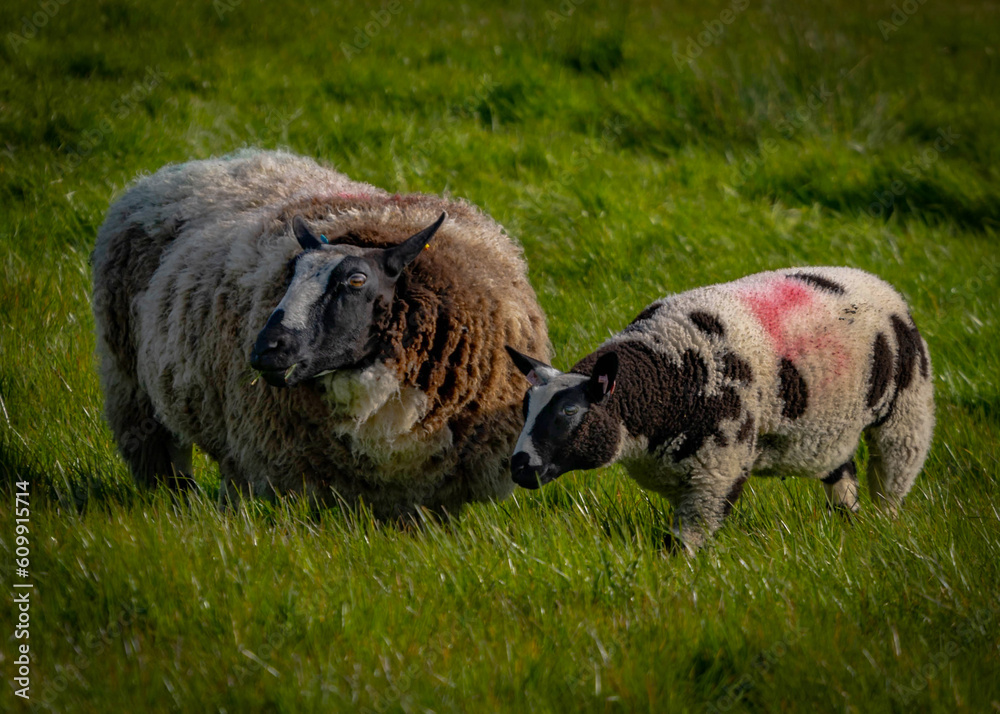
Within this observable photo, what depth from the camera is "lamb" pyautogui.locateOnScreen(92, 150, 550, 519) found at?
3574 millimetres

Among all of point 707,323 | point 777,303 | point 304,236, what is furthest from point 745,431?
point 304,236

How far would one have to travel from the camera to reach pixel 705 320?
349 cm

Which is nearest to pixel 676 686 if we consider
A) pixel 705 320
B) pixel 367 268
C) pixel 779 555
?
pixel 779 555

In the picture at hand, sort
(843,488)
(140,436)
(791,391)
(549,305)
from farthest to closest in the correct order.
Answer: (549,305), (140,436), (843,488), (791,391)

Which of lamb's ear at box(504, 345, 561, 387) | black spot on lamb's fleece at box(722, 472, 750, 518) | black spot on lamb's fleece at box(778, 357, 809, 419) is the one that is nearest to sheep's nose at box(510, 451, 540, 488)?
lamb's ear at box(504, 345, 561, 387)

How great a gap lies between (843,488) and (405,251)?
212 centimetres

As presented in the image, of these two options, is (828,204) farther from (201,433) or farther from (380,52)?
(201,433)

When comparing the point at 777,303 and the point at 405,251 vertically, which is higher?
the point at 405,251

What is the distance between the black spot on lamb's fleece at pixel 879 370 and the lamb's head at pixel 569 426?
3.69 ft

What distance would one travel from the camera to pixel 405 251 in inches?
144

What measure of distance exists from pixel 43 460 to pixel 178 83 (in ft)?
16.5

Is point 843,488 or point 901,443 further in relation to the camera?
point 843,488

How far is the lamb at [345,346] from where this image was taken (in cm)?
357

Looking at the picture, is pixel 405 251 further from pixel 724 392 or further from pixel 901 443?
pixel 901 443
